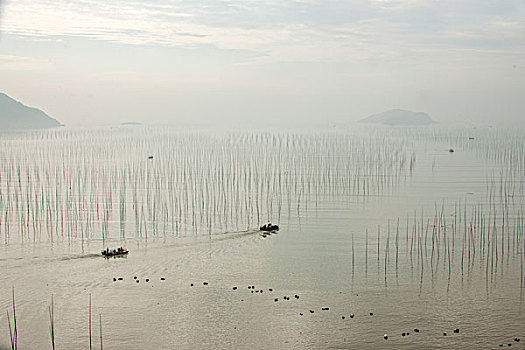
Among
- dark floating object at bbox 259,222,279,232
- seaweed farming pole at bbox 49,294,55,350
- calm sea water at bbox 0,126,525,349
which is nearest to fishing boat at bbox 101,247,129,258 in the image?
calm sea water at bbox 0,126,525,349

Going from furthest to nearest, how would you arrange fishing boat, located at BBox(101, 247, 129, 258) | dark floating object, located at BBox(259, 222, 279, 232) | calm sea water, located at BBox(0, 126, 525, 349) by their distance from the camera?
dark floating object, located at BBox(259, 222, 279, 232) → fishing boat, located at BBox(101, 247, 129, 258) → calm sea water, located at BBox(0, 126, 525, 349)

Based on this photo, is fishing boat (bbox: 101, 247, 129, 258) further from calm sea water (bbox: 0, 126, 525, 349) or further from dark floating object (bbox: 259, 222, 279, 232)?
dark floating object (bbox: 259, 222, 279, 232)

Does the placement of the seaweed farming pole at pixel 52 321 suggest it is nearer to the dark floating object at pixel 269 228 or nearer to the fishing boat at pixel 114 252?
the fishing boat at pixel 114 252

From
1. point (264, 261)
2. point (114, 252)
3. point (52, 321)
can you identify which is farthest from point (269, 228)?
point (52, 321)

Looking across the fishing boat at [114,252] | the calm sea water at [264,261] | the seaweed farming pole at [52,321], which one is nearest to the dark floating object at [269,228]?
the calm sea water at [264,261]

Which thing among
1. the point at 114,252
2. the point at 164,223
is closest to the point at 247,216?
the point at 164,223

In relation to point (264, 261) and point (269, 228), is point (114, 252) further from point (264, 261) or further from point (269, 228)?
point (269, 228)

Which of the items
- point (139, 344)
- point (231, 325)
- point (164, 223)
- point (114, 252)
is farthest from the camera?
point (164, 223)

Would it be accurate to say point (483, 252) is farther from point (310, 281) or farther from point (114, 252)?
point (114, 252)
